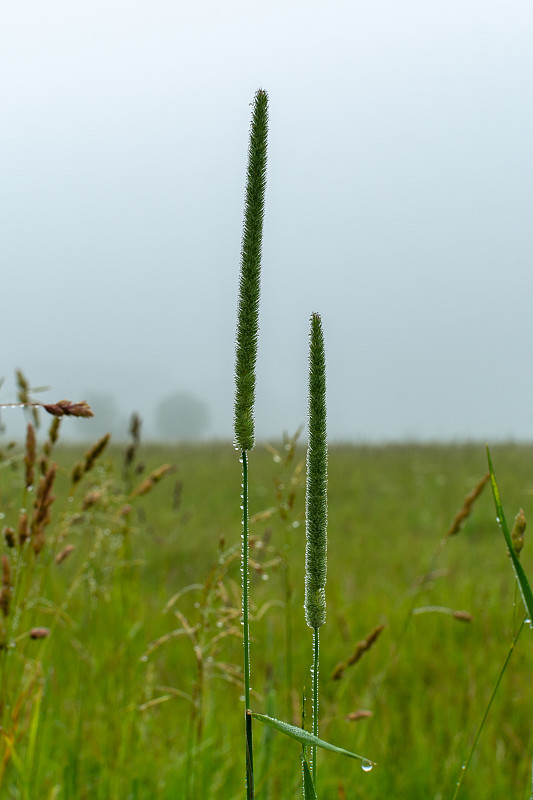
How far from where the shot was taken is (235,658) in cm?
470

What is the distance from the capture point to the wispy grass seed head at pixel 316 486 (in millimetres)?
886

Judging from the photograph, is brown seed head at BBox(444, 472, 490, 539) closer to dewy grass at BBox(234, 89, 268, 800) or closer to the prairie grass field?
the prairie grass field

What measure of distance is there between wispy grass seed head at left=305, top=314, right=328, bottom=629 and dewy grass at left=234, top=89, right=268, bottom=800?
91mm

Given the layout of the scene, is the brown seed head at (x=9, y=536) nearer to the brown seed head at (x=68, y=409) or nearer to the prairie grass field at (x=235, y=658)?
the prairie grass field at (x=235, y=658)

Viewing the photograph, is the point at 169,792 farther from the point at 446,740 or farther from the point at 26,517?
the point at 446,740

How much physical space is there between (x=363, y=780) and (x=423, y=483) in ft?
30.3

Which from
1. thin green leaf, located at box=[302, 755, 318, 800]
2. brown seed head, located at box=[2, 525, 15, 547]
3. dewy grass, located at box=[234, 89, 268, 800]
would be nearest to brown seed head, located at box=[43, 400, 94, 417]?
brown seed head, located at box=[2, 525, 15, 547]

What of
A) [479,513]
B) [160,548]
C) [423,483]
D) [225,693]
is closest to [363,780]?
[225,693]

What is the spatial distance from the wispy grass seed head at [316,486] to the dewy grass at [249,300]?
9cm

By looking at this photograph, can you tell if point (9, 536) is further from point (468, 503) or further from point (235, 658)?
point (235, 658)

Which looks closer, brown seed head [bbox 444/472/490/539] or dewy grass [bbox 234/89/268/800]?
dewy grass [bbox 234/89/268/800]

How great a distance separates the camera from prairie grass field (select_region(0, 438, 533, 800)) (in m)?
2.20

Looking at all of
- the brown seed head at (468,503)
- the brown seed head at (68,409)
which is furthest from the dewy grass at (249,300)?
the brown seed head at (468,503)

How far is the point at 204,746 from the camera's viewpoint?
2.49m
